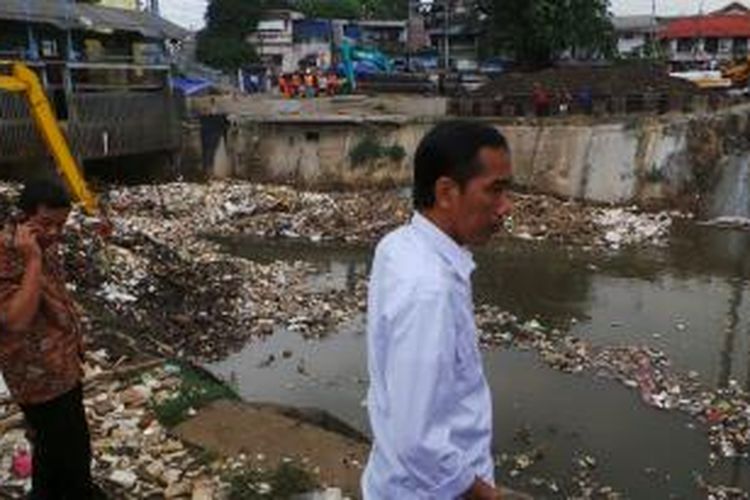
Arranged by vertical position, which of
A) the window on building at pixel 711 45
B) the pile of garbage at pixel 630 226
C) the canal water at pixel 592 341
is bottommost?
the canal water at pixel 592 341

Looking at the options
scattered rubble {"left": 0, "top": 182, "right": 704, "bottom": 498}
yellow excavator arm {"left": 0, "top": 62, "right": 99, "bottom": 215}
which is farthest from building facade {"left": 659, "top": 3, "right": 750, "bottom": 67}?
yellow excavator arm {"left": 0, "top": 62, "right": 99, "bottom": 215}

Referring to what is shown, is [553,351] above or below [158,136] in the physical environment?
below

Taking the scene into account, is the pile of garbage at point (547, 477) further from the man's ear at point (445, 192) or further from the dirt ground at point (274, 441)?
the man's ear at point (445, 192)

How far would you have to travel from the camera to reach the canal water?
7820 millimetres

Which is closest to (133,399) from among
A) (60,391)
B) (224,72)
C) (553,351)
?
(60,391)

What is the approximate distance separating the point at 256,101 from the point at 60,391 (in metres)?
23.6

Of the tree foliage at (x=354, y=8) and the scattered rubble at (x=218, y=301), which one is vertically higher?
the tree foliage at (x=354, y=8)

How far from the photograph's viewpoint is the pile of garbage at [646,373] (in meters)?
8.25

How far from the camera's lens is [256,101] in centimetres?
2695

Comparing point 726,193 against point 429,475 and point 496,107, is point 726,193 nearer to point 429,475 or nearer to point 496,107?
point 496,107

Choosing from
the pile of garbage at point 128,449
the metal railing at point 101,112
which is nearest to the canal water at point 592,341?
the pile of garbage at point 128,449

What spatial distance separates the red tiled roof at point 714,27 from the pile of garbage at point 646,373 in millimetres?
49273

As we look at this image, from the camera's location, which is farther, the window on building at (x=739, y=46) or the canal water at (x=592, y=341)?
the window on building at (x=739, y=46)

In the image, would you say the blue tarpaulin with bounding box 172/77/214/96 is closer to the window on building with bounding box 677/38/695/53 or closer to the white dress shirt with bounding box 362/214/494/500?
the white dress shirt with bounding box 362/214/494/500
